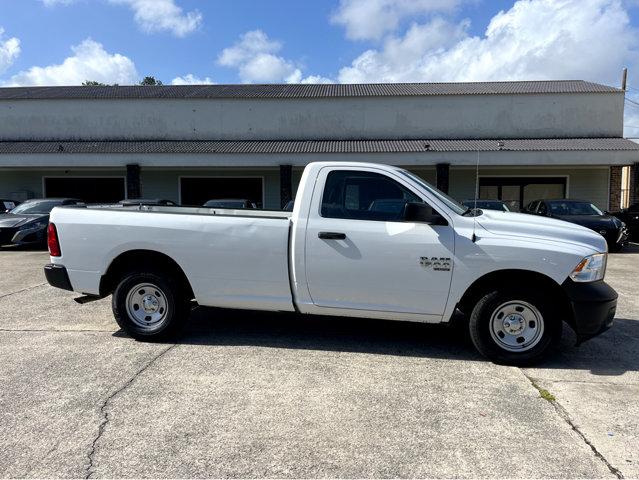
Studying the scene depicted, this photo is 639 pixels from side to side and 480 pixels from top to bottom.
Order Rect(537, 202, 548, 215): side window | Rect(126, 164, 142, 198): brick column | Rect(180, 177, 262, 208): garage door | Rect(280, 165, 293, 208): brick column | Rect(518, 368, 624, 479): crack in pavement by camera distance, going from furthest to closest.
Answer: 1. Rect(180, 177, 262, 208): garage door
2. Rect(126, 164, 142, 198): brick column
3. Rect(280, 165, 293, 208): brick column
4. Rect(537, 202, 548, 215): side window
5. Rect(518, 368, 624, 479): crack in pavement

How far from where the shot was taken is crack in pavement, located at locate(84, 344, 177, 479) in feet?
9.45

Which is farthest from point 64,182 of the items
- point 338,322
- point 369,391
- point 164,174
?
point 369,391

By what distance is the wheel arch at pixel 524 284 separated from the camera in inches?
175

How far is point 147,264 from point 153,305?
453 mm

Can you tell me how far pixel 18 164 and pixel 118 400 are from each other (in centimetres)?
1948

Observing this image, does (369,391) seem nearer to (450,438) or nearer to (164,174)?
(450,438)

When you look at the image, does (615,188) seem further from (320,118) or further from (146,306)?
(146,306)

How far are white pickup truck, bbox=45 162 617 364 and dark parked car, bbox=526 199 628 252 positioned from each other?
9.58 metres

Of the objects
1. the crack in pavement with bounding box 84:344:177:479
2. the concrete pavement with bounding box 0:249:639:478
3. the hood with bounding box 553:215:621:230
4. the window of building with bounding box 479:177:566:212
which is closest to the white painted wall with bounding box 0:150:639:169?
the window of building with bounding box 479:177:566:212

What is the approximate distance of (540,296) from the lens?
175 inches

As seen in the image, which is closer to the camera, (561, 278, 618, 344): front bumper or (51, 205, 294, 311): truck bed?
(561, 278, 618, 344): front bumper

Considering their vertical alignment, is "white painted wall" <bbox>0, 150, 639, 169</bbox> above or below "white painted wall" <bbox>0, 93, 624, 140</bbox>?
below

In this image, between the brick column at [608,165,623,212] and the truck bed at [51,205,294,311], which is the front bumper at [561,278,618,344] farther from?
the brick column at [608,165,623,212]

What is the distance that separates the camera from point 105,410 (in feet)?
11.8
